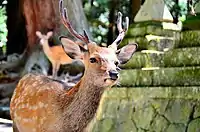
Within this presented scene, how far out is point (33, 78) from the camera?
4.18 metres

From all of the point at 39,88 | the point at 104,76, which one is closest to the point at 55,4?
the point at 39,88

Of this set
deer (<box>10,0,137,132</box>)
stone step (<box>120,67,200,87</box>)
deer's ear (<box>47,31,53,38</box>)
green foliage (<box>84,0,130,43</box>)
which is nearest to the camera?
deer (<box>10,0,137,132</box>)

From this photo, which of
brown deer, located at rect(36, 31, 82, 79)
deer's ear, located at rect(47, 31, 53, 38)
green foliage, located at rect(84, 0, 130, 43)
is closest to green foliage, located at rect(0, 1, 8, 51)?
green foliage, located at rect(84, 0, 130, 43)

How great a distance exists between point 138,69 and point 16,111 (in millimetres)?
2034

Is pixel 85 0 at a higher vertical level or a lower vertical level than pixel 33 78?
higher

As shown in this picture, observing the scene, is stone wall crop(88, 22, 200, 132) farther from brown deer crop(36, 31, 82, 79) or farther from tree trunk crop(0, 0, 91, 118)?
tree trunk crop(0, 0, 91, 118)

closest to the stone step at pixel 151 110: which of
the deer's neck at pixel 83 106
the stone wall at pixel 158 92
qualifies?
the stone wall at pixel 158 92

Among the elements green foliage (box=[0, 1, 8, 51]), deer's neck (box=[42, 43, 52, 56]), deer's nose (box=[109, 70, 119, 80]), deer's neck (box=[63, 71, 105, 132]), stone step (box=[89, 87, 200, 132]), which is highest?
green foliage (box=[0, 1, 8, 51])

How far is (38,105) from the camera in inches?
147

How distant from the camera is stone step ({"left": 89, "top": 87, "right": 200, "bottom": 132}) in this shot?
15.8ft

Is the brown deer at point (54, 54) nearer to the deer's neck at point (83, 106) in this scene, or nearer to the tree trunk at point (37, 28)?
the tree trunk at point (37, 28)

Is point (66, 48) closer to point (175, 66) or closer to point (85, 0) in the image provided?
point (175, 66)

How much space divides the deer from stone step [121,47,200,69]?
1.62m

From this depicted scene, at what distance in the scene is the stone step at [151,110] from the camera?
4.82m
